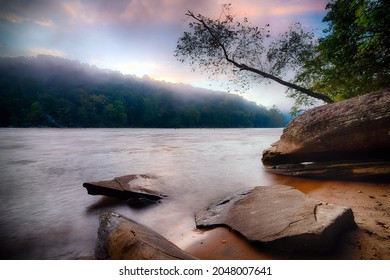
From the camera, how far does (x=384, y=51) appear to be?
27.0 ft

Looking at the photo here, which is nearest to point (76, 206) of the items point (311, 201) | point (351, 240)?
point (311, 201)

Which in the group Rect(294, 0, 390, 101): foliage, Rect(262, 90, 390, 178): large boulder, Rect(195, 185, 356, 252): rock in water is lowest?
Rect(195, 185, 356, 252): rock in water

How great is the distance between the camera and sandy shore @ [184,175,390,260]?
2629mm

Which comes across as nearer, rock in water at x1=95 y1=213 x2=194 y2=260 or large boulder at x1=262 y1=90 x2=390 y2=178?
rock in water at x1=95 y1=213 x2=194 y2=260

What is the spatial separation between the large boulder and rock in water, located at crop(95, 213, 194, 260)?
5455 mm

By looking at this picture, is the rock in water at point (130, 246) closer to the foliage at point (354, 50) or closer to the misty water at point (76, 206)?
the misty water at point (76, 206)

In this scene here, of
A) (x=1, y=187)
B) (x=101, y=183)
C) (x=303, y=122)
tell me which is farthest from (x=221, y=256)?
(x=1, y=187)

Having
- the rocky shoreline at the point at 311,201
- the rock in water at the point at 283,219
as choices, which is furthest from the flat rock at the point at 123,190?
the rock in water at the point at 283,219

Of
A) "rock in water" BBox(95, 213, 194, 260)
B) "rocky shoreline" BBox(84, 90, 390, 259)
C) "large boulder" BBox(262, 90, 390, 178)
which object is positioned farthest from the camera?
"large boulder" BBox(262, 90, 390, 178)

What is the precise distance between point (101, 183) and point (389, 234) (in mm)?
5933

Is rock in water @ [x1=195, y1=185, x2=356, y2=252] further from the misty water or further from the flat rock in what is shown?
the flat rock

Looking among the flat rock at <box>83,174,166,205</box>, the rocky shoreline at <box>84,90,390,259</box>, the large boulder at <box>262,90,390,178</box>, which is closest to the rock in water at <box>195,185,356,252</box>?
the rocky shoreline at <box>84,90,390,259</box>

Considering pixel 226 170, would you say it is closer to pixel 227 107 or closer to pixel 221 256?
pixel 221 256

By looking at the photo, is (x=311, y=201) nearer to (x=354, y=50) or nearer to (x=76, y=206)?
(x=76, y=206)
